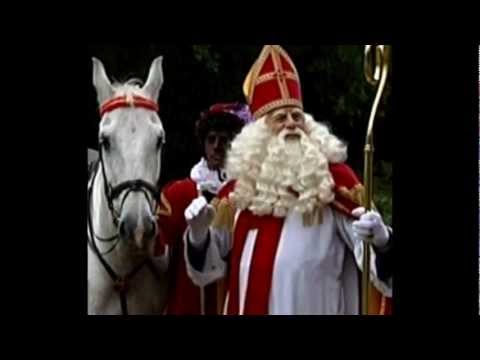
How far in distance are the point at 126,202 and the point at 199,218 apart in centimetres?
27

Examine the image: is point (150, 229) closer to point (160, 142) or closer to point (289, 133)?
point (160, 142)

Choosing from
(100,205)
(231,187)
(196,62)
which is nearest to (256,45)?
(196,62)

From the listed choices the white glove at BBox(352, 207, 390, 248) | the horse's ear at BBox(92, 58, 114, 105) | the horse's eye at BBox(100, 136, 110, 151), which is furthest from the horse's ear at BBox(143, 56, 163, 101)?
the white glove at BBox(352, 207, 390, 248)

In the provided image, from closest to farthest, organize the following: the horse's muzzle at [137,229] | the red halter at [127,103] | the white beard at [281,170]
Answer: the horse's muzzle at [137,229], the red halter at [127,103], the white beard at [281,170]

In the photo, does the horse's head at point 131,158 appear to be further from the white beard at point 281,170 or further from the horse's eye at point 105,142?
the white beard at point 281,170

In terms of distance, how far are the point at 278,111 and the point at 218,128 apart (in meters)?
0.23

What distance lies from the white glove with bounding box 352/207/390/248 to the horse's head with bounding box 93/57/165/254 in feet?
2.14

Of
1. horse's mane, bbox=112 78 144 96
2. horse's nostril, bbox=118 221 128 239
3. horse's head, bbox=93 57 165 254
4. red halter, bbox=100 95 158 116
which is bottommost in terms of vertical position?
horse's nostril, bbox=118 221 128 239

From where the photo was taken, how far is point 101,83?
348 cm

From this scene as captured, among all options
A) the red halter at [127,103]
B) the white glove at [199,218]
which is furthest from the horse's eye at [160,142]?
the white glove at [199,218]

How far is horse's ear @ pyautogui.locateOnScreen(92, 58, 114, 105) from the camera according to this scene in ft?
11.4

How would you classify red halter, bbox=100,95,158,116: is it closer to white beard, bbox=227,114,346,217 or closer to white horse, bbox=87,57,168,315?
white horse, bbox=87,57,168,315

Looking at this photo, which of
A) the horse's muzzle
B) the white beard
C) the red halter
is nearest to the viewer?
the horse's muzzle

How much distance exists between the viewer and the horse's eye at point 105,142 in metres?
3.35
